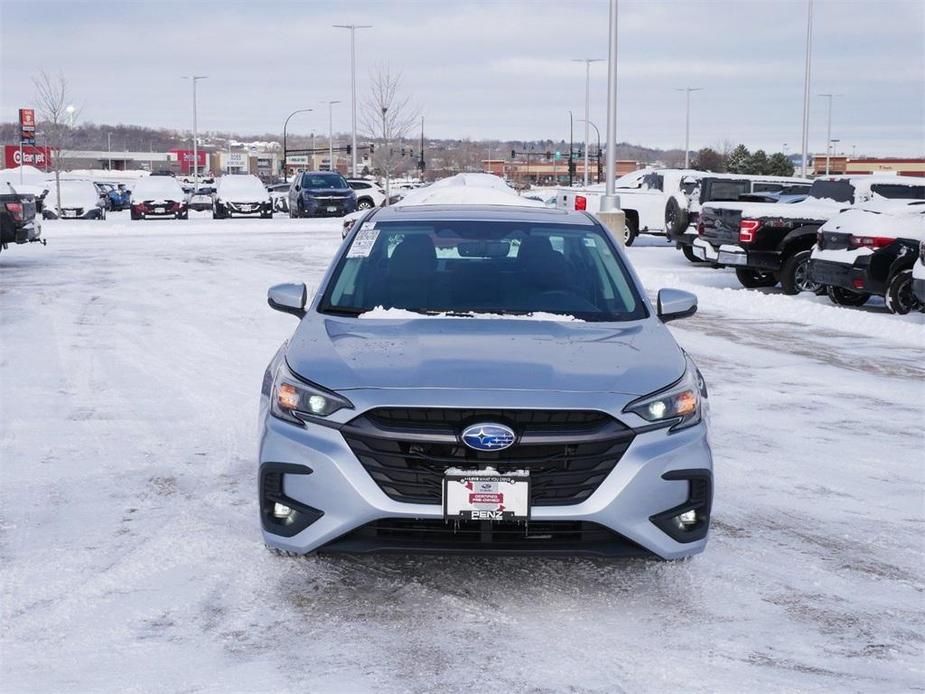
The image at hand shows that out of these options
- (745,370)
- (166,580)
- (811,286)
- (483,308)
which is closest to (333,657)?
(166,580)

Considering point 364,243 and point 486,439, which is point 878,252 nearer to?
point 364,243

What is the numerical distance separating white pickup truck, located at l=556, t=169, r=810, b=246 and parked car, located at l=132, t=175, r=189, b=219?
57.0 feet

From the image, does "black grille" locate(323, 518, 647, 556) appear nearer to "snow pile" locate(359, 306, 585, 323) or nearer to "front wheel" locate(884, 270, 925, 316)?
"snow pile" locate(359, 306, 585, 323)

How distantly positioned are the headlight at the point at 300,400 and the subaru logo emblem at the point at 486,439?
47 centimetres

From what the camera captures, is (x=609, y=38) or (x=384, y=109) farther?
(x=384, y=109)

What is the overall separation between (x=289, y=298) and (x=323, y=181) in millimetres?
36675

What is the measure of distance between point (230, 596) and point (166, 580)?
0.37m

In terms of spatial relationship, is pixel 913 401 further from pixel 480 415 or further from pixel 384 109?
pixel 384 109

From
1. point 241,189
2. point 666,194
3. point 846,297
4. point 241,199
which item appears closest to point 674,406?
point 846,297

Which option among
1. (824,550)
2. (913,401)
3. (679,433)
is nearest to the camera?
(679,433)

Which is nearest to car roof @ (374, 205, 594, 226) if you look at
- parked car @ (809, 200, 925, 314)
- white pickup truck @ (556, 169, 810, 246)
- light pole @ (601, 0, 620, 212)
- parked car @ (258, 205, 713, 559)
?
parked car @ (258, 205, 713, 559)

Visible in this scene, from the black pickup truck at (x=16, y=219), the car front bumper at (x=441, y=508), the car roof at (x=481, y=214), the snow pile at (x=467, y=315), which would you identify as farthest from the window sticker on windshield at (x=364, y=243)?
the black pickup truck at (x=16, y=219)

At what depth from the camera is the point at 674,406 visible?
4477 millimetres

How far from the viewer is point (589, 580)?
485 centimetres
